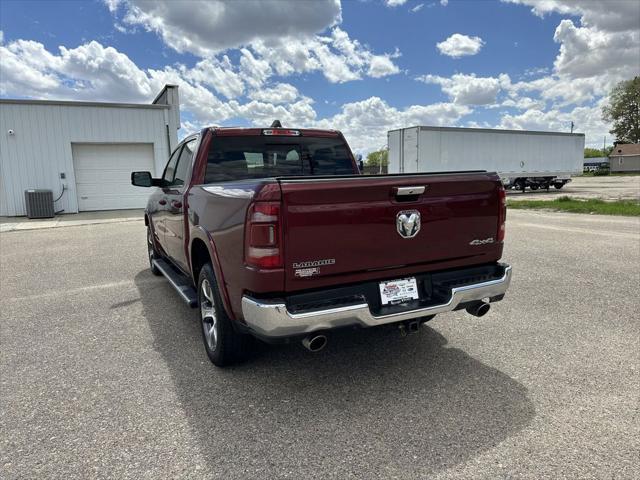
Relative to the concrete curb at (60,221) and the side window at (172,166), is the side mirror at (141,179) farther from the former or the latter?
the concrete curb at (60,221)

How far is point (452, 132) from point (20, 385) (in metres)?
23.6

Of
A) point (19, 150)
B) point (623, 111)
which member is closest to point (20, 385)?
point (19, 150)

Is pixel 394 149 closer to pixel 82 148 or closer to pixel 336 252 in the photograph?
pixel 82 148

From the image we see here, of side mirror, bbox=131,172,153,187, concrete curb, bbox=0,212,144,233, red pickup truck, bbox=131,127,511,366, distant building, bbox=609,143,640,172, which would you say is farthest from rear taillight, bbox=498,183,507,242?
distant building, bbox=609,143,640,172

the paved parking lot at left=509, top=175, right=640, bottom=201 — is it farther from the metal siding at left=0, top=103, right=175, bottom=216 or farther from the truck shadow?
the truck shadow

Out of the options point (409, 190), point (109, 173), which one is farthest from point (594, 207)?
point (109, 173)

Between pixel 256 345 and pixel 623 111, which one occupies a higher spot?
pixel 623 111

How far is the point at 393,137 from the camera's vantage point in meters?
24.2

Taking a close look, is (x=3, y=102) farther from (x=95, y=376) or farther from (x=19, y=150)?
(x=95, y=376)

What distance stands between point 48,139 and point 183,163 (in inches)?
592

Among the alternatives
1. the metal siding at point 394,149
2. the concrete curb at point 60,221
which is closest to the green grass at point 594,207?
the metal siding at point 394,149

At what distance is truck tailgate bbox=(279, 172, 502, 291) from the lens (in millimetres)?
2701

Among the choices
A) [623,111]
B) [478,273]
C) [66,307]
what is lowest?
[66,307]

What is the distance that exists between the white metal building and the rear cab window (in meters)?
15.4
